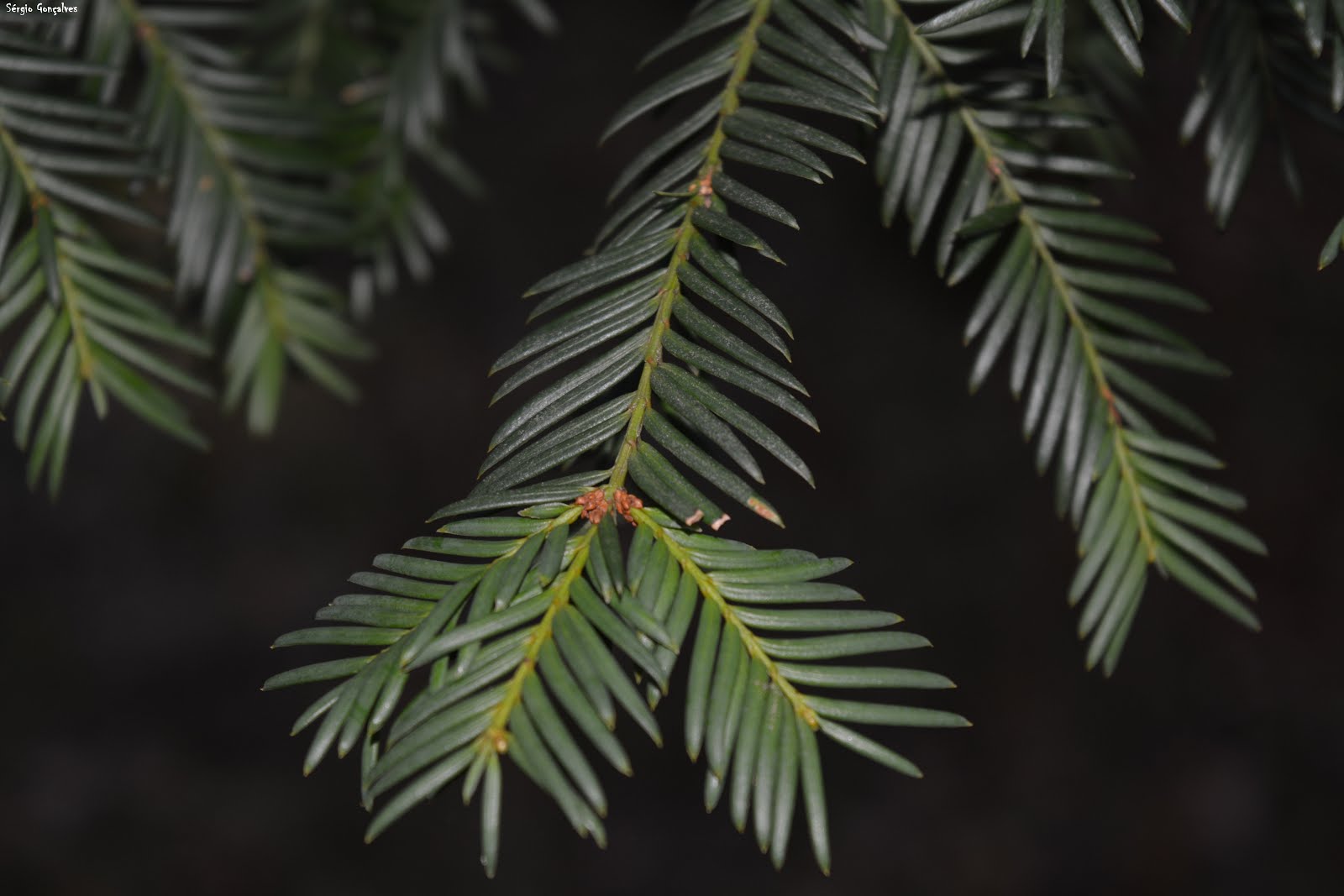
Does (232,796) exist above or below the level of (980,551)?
below

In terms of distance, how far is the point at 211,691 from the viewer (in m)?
2.54

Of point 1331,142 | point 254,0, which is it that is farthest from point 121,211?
point 1331,142

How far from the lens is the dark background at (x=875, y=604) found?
2.32 m

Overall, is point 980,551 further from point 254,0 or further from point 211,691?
point 254,0

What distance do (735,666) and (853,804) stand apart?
2112 millimetres

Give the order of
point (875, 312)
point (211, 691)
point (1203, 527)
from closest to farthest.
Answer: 1. point (1203, 527)
2. point (211, 691)
3. point (875, 312)

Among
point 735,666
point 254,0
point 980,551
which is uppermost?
point 254,0

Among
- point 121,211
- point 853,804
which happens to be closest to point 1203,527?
point 121,211

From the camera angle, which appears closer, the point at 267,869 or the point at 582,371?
the point at 582,371

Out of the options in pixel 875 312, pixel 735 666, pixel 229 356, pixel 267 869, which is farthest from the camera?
pixel 875 312

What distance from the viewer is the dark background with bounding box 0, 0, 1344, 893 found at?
7.62 feet

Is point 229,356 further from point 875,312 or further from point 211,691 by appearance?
point 875,312

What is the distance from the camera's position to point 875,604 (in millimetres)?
2445

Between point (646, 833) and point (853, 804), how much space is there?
1.59ft
